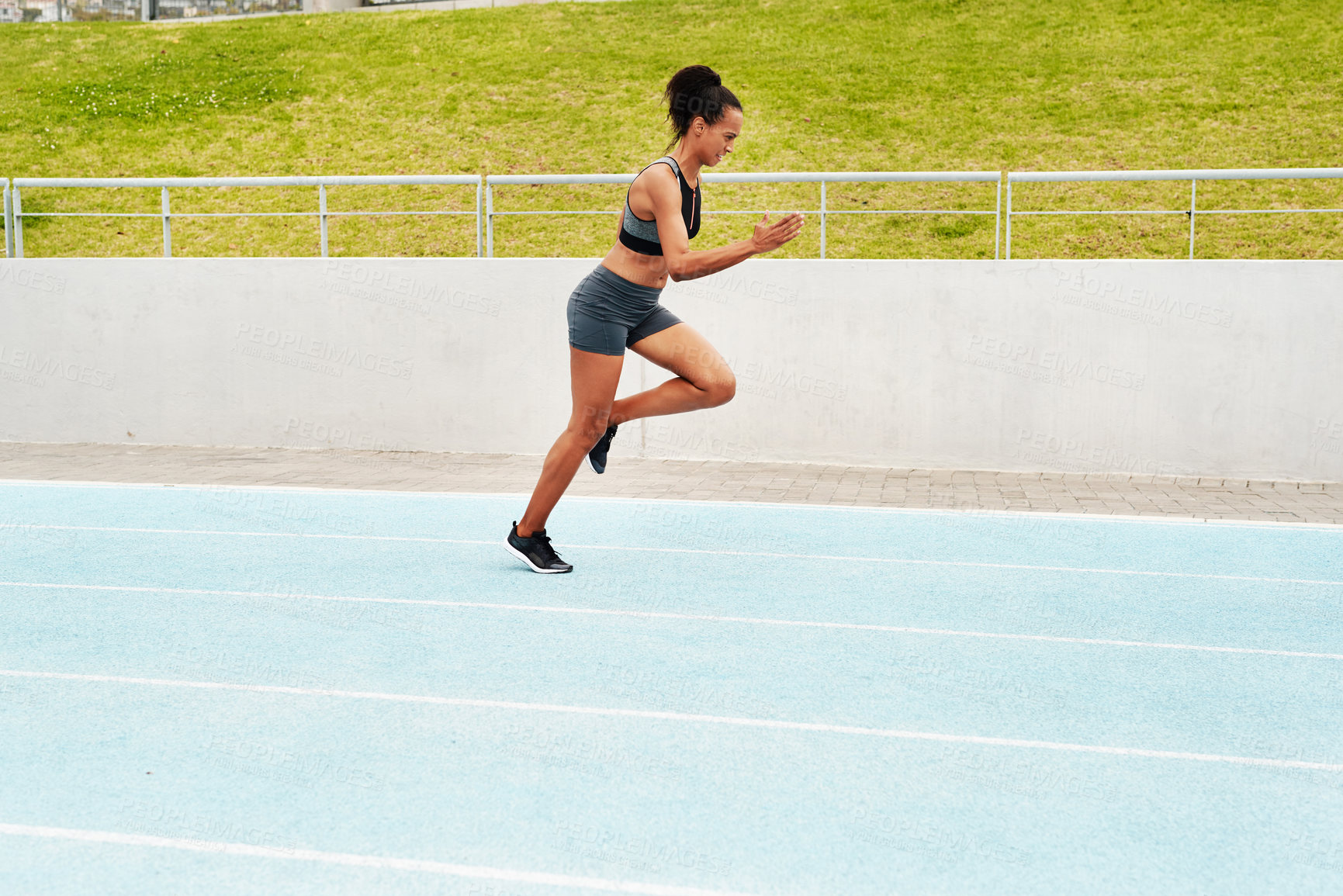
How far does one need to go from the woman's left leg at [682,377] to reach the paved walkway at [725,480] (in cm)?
263

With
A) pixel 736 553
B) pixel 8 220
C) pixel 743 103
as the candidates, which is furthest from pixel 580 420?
pixel 743 103

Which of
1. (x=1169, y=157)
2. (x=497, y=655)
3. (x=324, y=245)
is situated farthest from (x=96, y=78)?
(x=497, y=655)

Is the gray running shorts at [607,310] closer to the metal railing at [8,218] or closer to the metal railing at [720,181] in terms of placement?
the metal railing at [720,181]

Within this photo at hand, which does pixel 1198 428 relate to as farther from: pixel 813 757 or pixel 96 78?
pixel 96 78

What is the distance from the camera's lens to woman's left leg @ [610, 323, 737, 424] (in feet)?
18.7

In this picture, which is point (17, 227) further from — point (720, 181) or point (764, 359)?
point (764, 359)

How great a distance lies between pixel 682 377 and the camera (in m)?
5.78

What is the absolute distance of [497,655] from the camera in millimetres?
4684

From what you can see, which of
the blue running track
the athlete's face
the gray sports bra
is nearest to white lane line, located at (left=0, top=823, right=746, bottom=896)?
the blue running track

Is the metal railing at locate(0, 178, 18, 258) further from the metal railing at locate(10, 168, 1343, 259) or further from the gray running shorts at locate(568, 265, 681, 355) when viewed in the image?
the gray running shorts at locate(568, 265, 681, 355)

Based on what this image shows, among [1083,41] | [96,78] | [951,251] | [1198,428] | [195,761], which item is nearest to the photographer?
[195,761]

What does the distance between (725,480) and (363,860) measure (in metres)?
6.49

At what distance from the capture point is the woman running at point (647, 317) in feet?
17.4

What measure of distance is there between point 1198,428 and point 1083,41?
16049 mm
